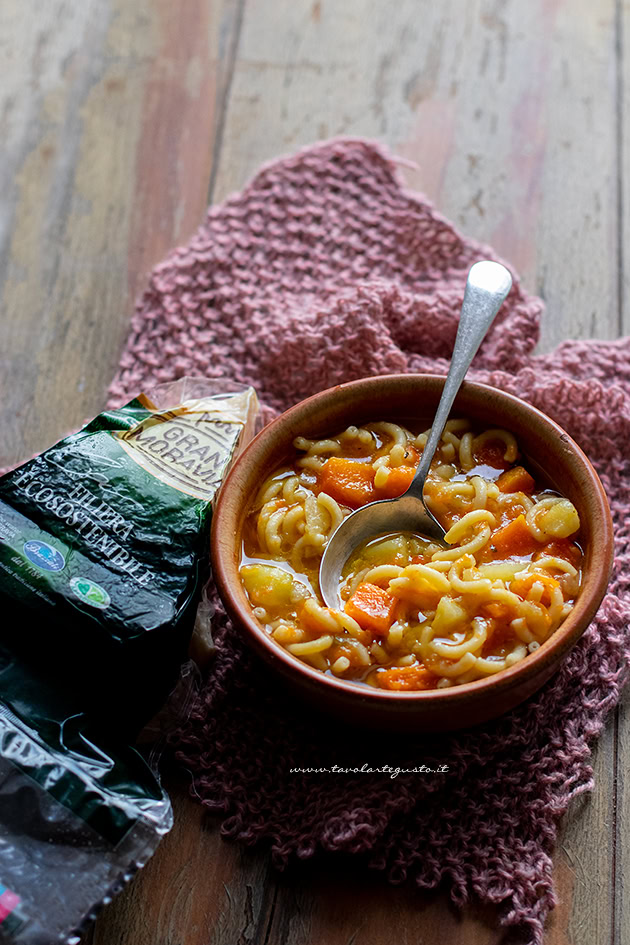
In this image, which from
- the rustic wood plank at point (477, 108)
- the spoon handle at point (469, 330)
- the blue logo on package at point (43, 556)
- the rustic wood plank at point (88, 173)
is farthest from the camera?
the rustic wood plank at point (477, 108)

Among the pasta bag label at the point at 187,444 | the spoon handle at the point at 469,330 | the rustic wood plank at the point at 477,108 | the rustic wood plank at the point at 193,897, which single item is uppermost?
the rustic wood plank at the point at 477,108

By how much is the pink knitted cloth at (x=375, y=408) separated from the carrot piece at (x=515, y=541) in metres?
0.29

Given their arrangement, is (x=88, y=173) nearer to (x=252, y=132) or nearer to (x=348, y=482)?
(x=252, y=132)

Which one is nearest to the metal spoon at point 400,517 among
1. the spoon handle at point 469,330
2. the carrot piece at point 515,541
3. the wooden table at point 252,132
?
the spoon handle at point 469,330

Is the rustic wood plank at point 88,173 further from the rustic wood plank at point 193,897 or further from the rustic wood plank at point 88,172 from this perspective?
the rustic wood plank at point 193,897

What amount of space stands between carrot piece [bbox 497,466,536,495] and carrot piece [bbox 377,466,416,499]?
22cm

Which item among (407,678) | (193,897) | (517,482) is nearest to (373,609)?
(407,678)

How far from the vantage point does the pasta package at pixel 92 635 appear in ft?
6.48

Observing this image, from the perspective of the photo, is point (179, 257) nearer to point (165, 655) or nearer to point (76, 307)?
point (76, 307)

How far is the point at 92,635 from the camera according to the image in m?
2.17

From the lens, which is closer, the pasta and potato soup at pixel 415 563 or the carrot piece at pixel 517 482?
the pasta and potato soup at pixel 415 563

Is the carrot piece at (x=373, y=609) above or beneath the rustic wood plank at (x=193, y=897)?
above

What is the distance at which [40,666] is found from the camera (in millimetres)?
2217

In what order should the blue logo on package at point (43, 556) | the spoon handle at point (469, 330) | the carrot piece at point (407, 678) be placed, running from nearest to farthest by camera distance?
the carrot piece at point (407, 678) < the blue logo on package at point (43, 556) < the spoon handle at point (469, 330)
